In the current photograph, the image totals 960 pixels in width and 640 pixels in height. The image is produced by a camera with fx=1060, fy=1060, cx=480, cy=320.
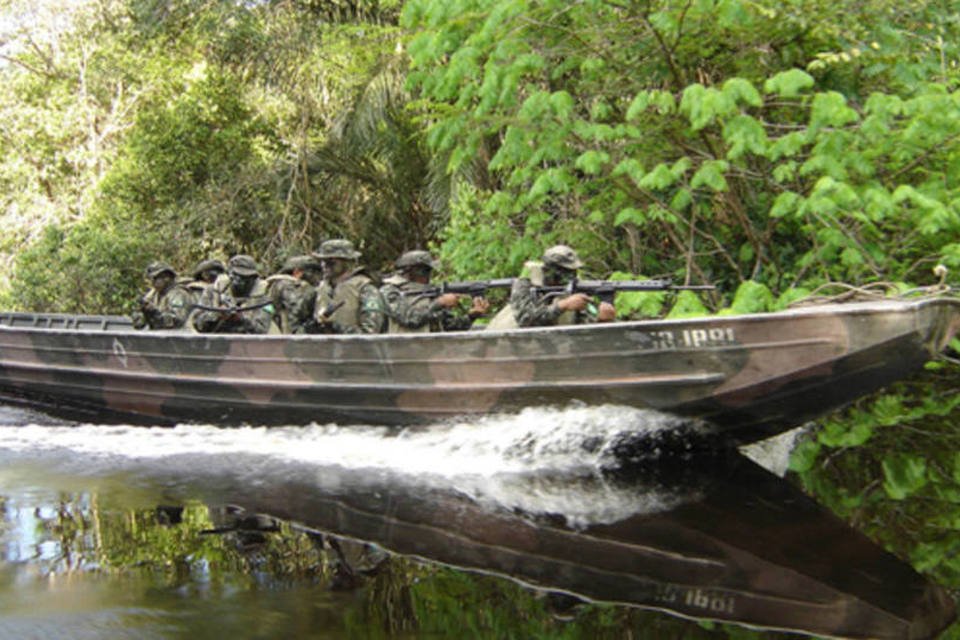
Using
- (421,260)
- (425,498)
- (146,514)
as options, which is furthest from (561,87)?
(146,514)

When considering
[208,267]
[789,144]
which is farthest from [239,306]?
[789,144]

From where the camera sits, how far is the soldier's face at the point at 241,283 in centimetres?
1086

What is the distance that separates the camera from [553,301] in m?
8.52

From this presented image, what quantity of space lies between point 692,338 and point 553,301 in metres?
1.47

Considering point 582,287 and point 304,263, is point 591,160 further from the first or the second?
point 304,263

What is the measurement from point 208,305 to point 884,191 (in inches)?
255

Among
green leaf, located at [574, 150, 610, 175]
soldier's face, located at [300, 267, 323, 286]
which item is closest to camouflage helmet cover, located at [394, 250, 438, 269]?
soldier's face, located at [300, 267, 323, 286]

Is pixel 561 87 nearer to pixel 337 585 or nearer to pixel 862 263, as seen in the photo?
pixel 862 263

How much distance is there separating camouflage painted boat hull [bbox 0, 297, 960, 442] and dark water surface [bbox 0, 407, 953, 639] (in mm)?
317

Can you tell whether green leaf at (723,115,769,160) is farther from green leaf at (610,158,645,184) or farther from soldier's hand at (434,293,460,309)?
soldier's hand at (434,293,460,309)

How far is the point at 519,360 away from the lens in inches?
321

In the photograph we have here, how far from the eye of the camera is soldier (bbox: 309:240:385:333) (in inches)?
376

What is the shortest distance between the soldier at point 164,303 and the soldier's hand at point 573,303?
4.54 m

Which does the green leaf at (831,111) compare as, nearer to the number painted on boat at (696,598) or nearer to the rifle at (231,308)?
the number painted on boat at (696,598)
